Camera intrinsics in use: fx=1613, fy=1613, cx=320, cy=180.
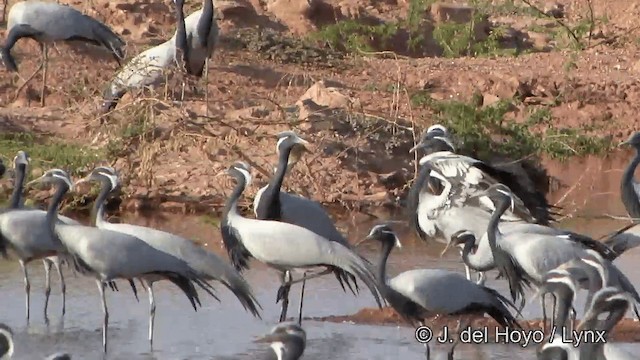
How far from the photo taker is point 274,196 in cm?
1050

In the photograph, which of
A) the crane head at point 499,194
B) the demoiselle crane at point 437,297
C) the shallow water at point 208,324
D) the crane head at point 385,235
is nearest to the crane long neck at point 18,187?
the shallow water at point 208,324

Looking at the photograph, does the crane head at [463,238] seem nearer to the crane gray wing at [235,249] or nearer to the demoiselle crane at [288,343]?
the crane gray wing at [235,249]

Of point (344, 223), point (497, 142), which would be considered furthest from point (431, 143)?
point (497, 142)

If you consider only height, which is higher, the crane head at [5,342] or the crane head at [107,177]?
the crane head at [107,177]

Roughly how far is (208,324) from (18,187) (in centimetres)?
173

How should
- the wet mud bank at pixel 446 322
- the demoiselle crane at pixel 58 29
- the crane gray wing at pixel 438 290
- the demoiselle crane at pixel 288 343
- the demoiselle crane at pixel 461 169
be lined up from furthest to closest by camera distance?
the demoiselle crane at pixel 58 29 < the demoiselle crane at pixel 461 169 < the wet mud bank at pixel 446 322 < the crane gray wing at pixel 438 290 < the demoiselle crane at pixel 288 343

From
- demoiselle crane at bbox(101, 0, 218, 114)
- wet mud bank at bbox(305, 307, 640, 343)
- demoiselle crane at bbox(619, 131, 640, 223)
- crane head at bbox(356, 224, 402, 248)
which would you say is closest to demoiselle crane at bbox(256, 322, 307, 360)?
crane head at bbox(356, 224, 402, 248)

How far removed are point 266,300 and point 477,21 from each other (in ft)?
30.2

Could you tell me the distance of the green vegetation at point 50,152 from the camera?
13.1 m

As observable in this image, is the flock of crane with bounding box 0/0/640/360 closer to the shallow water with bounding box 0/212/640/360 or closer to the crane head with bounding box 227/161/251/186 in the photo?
the crane head with bounding box 227/161/251/186

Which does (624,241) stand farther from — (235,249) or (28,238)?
(28,238)

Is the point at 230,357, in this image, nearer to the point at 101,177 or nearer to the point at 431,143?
the point at 101,177

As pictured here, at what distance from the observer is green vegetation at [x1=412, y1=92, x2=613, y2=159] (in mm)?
14664

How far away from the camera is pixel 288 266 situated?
9633 millimetres
